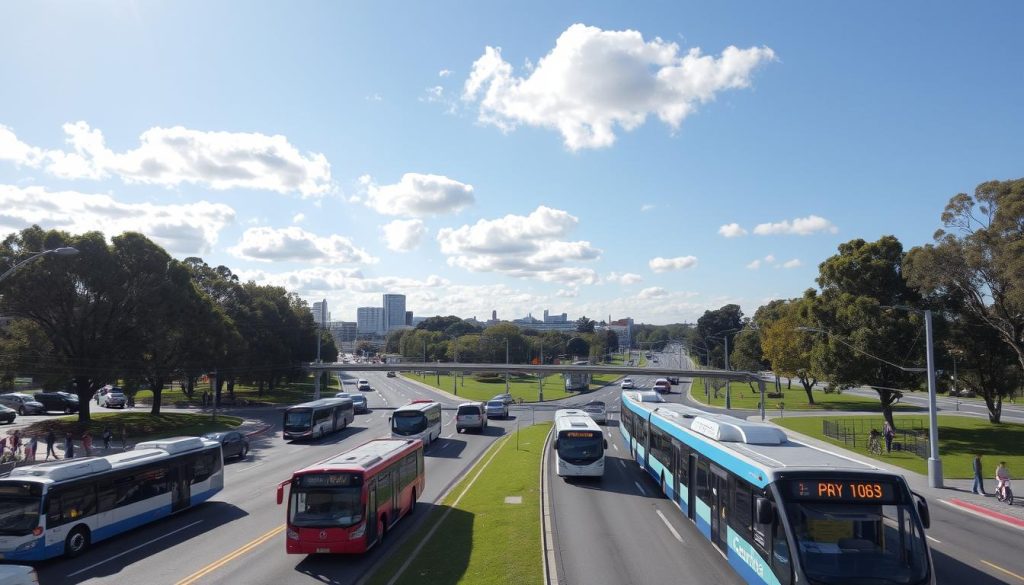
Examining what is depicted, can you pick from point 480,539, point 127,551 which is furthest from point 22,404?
point 480,539

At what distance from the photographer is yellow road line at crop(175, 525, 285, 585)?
15.0 m

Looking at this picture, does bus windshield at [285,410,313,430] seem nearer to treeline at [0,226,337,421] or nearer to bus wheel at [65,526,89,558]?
treeline at [0,226,337,421]

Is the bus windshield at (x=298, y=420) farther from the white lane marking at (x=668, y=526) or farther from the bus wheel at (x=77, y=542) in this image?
the white lane marking at (x=668, y=526)

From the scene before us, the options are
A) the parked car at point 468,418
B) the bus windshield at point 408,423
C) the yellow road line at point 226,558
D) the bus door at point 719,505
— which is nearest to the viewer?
the bus door at point 719,505

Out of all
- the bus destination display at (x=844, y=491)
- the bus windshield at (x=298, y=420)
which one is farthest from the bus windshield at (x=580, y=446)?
the bus windshield at (x=298, y=420)

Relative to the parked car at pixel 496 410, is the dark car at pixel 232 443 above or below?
above

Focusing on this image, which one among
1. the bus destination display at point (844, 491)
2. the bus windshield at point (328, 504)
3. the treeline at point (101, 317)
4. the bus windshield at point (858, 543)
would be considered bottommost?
the bus windshield at point (328, 504)

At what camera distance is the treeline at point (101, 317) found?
43.2m

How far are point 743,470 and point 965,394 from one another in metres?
95.3

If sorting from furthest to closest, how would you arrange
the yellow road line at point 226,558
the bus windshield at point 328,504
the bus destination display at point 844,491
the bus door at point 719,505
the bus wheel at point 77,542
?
the bus wheel at point 77,542, the bus windshield at point 328,504, the yellow road line at point 226,558, the bus door at point 719,505, the bus destination display at point 844,491

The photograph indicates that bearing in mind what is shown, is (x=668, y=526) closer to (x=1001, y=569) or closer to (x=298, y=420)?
(x=1001, y=569)

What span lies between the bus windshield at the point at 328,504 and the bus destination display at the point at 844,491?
1050 cm

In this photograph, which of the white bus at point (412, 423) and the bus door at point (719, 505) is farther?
the white bus at point (412, 423)

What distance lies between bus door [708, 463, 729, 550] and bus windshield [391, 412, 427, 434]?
24347mm
